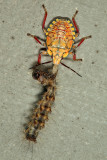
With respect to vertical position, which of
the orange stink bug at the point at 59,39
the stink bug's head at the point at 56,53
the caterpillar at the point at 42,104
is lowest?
the caterpillar at the point at 42,104

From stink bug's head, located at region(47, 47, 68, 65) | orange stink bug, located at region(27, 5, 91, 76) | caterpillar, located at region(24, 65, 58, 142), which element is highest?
orange stink bug, located at region(27, 5, 91, 76)

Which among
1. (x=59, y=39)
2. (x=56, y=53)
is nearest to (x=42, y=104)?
(x=56, y=53)

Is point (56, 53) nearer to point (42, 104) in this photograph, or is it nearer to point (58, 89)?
point (58, 89)

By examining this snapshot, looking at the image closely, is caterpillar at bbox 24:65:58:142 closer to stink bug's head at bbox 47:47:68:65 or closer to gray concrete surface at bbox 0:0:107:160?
stink bug's head at bbox 47:47:68:65

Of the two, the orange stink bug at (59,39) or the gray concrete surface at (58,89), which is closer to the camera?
the orange stink bug at (59,39)

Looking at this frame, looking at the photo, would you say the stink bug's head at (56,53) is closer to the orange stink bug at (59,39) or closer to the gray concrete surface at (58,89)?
the orange stink bug at (59,39)

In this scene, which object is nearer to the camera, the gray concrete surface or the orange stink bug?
the orange stink bug

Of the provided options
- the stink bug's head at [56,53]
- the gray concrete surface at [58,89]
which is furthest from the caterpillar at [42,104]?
the gray concrete surface at [58,89]

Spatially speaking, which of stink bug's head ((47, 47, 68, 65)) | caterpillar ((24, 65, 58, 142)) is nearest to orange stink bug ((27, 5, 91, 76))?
stink bug's head ((47, 47, 68, 65))

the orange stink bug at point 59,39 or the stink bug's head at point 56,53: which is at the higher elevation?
the orange stink bug at point 59,39
